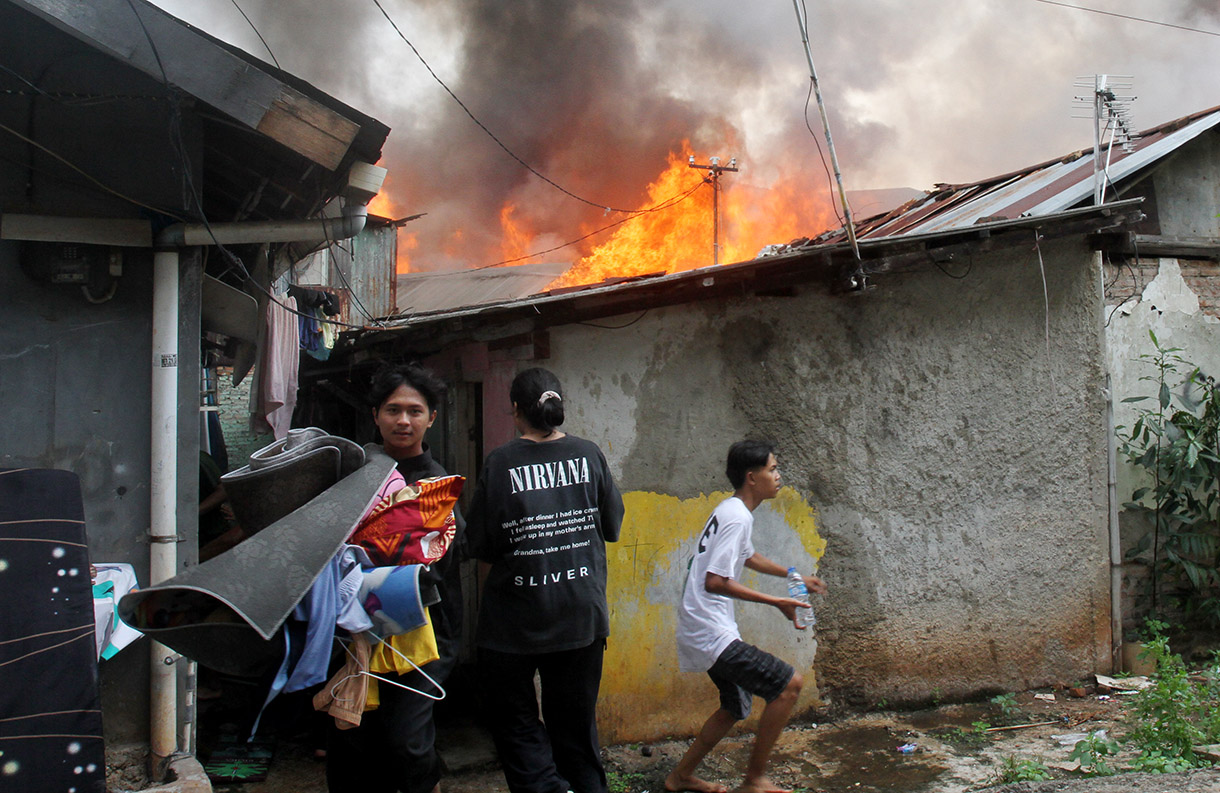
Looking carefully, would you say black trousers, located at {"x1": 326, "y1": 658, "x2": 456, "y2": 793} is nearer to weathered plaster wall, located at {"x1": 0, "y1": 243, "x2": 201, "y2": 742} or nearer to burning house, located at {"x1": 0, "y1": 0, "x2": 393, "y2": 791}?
burning house, located at {"x1": 0, "y1": 0, "x2": 393, "y2": 791}

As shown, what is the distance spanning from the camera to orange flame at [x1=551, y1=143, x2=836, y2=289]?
48.3 ft

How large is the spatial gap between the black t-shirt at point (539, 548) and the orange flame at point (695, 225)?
10240 millimetres

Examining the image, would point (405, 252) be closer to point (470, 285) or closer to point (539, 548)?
point (470, 285)

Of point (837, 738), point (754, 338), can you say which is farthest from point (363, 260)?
point (837, 738)

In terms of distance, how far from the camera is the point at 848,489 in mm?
5488

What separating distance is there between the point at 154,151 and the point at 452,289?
49.9ft

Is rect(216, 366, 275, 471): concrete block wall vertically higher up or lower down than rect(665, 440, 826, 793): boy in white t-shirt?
higher up

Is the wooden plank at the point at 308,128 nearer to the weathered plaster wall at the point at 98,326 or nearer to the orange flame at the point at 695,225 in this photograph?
the weathered plaster wall at the point at 98,326

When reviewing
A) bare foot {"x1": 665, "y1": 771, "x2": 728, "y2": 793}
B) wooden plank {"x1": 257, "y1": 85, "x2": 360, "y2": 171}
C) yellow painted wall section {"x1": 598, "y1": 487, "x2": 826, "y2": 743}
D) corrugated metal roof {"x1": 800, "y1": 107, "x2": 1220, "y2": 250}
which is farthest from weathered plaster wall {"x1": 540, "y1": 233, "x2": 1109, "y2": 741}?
wooden plank {"x1": 257, "y1": 85, "x2": 360, "y2": 171}

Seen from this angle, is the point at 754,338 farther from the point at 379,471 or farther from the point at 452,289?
the point at 452,289

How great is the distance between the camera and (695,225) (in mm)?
17234

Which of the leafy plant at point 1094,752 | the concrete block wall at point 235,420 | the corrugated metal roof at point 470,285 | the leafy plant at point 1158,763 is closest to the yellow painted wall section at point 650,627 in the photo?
the leafy plant at point 1094,752

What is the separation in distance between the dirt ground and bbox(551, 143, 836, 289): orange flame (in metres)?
8.83

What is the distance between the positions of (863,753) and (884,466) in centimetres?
176
